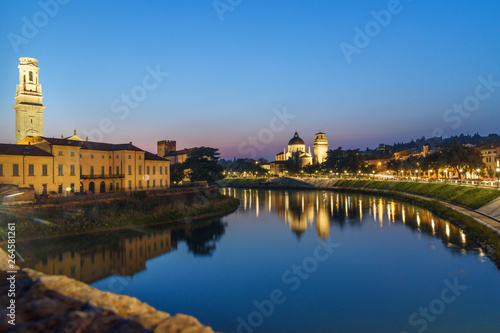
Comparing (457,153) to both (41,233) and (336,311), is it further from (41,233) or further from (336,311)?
(41,233)

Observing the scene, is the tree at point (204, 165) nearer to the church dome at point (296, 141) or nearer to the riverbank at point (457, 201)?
the riverbank at point (457, 201)

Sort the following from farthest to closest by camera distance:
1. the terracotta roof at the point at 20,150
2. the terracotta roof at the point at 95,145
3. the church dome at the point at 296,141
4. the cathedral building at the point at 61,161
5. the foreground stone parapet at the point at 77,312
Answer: the church dome at the point at 296,141 < the terracotta roof at the point at 95,145 < the cathedral building at the point at 61,161 < the terracotta roof at the point at 20,150 < the foreground stone parapet at the point at 77,312

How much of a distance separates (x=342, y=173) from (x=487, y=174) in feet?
125

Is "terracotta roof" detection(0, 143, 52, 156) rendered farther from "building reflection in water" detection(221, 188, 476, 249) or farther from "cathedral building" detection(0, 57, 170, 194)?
"building reflection in water" detection(221, 188, 476, 249)

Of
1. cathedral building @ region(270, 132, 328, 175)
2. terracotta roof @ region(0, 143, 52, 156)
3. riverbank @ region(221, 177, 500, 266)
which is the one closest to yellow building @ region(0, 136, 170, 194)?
terracotta roof @ region(0, 143, 52, 156)

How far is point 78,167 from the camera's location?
3159 cm

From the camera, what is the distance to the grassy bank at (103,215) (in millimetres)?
21844

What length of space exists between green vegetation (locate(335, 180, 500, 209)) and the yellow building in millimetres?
34813

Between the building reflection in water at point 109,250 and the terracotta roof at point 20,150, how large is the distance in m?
9.85

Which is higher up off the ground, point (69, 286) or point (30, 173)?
point (30, 173)

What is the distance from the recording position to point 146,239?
24.5m

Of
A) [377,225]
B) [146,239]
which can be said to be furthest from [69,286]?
[377,225]

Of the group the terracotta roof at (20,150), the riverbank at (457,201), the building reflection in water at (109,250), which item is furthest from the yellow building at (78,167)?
the riverbank at (457,201)

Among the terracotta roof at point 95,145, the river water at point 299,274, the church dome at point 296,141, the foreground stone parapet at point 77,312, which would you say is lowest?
the river water at point 299,274
